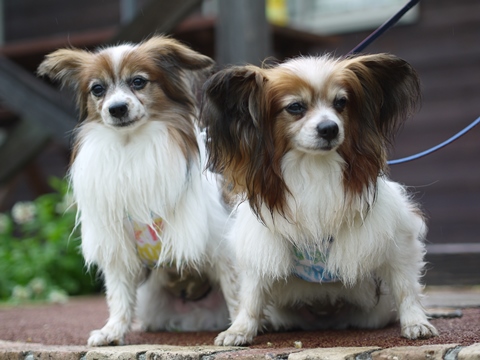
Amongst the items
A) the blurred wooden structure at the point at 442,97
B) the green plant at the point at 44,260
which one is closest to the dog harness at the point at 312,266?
the green plant at the point at 44,260

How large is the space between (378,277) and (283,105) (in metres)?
0.94

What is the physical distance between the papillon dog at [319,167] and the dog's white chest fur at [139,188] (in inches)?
16.1

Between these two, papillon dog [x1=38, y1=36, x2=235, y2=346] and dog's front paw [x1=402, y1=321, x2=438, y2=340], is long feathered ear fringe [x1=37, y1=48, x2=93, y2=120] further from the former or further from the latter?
dog's front paw [x1=402, y1=321, x2=438, y2=340]

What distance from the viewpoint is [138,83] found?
12.6 feet

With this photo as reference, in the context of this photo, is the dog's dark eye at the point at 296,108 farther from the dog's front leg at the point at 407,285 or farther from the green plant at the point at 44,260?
the green plant at the point at 44,260

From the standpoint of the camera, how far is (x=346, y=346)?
10.4ft

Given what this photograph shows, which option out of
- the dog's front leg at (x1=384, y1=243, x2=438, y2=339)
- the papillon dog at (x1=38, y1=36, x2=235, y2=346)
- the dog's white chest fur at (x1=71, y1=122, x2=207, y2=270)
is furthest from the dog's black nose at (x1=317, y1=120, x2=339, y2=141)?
the dog's white chest fur at (x1=71, y1=122, x2=207, y2=270)

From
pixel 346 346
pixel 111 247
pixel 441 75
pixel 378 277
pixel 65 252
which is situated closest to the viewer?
pixel 346 346

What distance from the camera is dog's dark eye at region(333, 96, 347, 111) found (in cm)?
326

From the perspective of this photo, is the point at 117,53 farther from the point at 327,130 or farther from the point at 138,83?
the point at 327,130

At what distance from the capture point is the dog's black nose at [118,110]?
369 cm

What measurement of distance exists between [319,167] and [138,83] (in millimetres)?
1090

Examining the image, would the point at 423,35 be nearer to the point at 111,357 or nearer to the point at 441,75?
the point at 441,75

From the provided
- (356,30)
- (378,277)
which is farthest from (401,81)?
(356,30)
